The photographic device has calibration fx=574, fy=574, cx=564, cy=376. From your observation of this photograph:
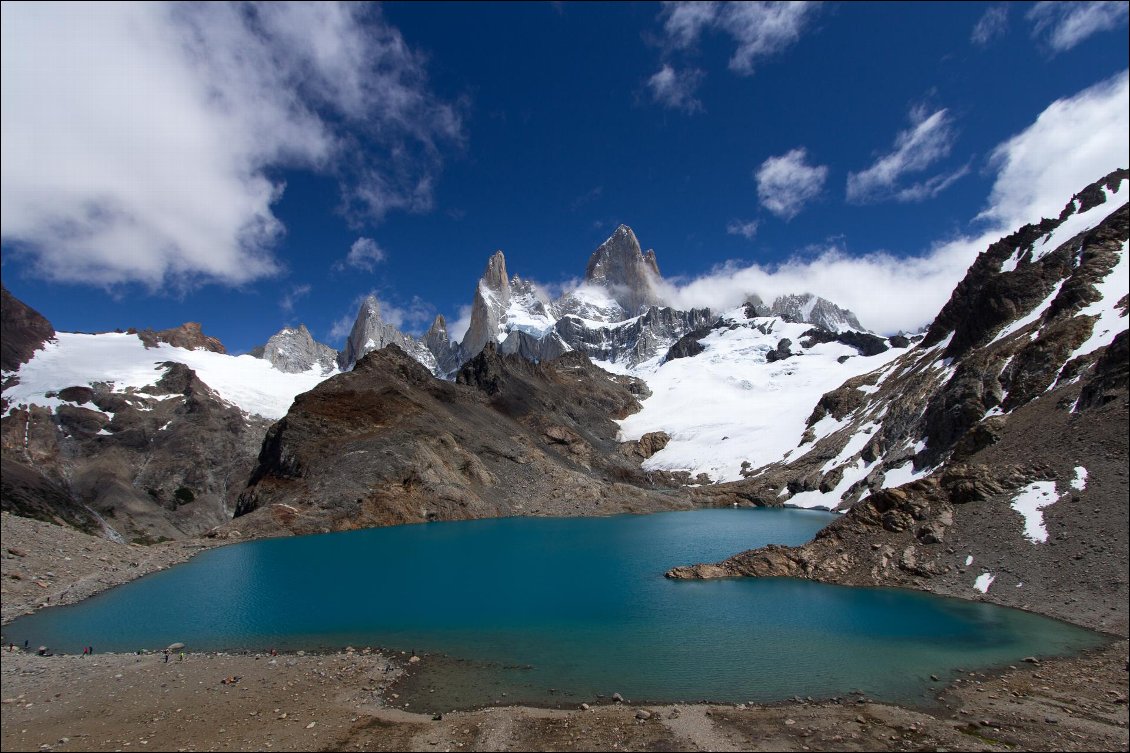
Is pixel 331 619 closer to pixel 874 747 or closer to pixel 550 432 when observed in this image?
pixel 874 747

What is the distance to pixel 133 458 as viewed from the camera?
5025 inches

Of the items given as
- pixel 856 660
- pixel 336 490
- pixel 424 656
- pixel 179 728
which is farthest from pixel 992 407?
pixel 336 490

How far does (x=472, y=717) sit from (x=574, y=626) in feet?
36.8

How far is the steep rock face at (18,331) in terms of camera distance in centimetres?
15738

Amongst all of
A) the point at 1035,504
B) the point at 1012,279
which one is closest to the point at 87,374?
the point at 1035,504

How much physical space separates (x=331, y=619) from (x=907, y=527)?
110 ft

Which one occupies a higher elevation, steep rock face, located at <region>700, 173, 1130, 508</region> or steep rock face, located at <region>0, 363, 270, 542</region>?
steep rock face, located at <region>700, 173, 1130, 508</region>

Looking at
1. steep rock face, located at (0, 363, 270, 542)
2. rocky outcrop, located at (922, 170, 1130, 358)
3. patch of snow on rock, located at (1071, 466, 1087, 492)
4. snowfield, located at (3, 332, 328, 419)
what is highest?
rocky outcrop, located at (922, 170, 1130, 358)

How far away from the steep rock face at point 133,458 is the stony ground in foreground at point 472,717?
300 ft

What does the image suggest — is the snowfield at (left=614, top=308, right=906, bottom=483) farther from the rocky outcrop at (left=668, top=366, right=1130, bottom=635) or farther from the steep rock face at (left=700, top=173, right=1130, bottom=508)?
the rocky outcrop at (left=668, top=366, right=1130, bottom=635)

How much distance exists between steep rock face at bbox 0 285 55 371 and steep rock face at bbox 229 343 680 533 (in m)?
126

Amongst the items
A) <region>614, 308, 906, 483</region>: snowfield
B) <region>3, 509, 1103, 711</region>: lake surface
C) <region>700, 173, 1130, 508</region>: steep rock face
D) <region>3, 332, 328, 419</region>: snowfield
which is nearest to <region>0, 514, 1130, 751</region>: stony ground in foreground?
<region>3, 509, 1103, 711</region>: lake surface

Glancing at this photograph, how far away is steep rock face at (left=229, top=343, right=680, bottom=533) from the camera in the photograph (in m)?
76.5

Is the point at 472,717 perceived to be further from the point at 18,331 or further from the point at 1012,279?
the point at 18,331
